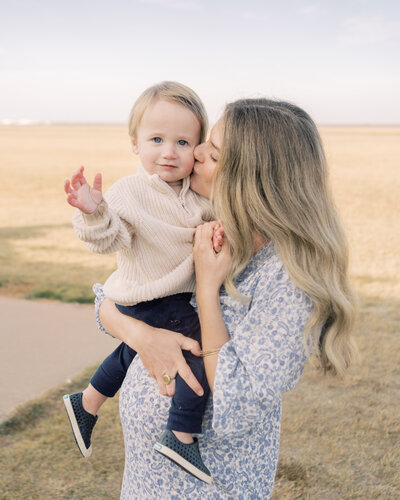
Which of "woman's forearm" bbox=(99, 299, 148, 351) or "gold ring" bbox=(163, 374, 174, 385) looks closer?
"gold ring" bbox=(163, 374, 174, 385)

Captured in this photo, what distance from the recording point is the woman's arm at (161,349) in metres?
1.79

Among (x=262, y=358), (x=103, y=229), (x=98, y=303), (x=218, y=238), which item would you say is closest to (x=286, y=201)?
(x=218, y=238)

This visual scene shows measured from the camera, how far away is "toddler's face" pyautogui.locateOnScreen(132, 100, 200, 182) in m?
2.04

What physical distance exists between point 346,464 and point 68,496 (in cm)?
153

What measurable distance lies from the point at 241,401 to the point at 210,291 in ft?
1.13

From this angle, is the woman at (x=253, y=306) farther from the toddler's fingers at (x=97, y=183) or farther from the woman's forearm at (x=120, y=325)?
the toddler's fingers at (x=97, y=183)

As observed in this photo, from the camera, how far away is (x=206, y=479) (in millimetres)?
1723

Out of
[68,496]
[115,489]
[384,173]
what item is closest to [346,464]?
[115,489]

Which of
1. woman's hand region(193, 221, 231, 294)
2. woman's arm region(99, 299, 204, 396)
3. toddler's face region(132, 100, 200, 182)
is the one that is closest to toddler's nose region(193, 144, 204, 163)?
toddler's face region(132, 100, 200, 182)

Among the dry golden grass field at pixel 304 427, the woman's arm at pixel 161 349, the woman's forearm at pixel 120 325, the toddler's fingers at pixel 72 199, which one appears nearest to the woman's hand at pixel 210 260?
the woman's arm at pixel 161 349

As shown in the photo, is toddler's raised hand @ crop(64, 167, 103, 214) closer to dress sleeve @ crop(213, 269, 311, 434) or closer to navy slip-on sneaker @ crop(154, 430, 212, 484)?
dress sleeve @ crop(213, 269, 311, 434)

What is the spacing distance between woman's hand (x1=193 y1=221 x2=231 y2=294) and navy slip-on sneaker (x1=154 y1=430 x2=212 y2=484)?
1.54 ft

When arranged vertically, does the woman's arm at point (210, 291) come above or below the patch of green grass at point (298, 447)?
above

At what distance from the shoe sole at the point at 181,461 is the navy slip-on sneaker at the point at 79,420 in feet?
2.46
